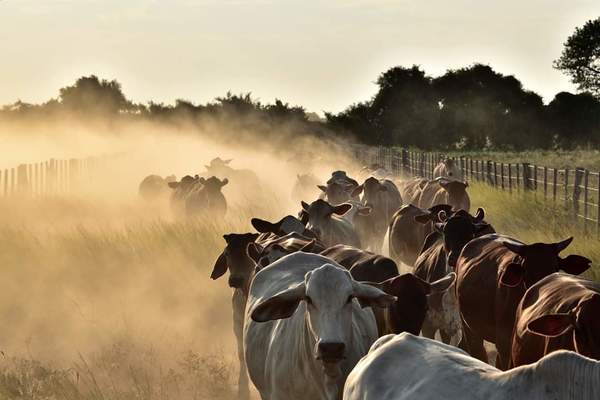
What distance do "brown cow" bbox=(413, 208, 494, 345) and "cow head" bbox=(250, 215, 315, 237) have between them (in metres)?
1.66

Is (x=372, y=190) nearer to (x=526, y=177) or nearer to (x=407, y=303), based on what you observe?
(x=526, y=177)

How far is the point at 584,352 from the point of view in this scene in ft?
23.3

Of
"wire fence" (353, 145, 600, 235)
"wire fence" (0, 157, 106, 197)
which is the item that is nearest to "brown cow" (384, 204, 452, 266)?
"wire fence" (353, 145, 600, 235)

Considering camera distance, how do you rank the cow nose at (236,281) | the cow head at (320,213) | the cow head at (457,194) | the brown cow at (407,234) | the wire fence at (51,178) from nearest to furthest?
the cow nose at (236,281), the cow head at (320,213), the brown cow at (407,234), the cow head at (457,194), the wire fence at (51,178)

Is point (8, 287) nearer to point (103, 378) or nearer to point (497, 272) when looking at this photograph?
point (103, 378)

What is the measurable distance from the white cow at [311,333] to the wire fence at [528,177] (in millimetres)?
12670

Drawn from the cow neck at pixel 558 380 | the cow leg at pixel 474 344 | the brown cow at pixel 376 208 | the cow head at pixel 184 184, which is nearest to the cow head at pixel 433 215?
the cow leg at pixel 474 344

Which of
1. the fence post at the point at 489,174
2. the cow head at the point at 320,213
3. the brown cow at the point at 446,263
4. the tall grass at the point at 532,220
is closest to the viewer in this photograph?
the brown cow at the point at 446,263

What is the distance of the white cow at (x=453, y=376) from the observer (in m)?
5.03

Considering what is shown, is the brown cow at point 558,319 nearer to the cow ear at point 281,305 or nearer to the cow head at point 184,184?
the cow ear at point 281,305

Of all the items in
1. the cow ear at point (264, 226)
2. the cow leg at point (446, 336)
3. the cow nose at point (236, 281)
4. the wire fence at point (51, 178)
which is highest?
the cow ear at point (264, 226)

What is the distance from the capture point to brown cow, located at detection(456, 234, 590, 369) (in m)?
9.38

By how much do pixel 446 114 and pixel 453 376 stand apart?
8553 centimetres

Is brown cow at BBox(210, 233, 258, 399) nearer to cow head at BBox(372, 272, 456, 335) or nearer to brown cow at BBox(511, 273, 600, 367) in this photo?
cow head at BBox(372, 272, 456, 335)
